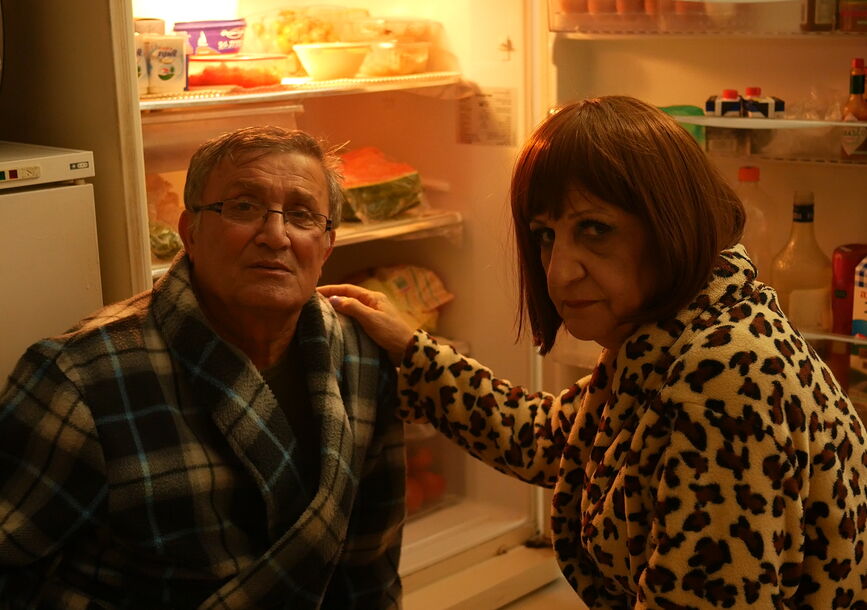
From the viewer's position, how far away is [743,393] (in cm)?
136

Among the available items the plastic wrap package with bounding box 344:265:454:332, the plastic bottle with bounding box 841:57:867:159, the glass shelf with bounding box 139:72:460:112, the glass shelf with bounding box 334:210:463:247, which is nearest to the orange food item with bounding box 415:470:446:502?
the plastic wrap package with bounding box 344:265:454:332

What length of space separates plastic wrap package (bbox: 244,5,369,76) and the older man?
3.30 ft

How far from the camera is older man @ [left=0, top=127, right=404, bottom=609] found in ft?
5.06

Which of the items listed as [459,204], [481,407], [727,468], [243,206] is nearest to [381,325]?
[481,407]

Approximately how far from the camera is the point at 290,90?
236cm

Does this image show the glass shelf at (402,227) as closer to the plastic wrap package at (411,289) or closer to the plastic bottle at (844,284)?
the plastic wrap package at (411,289)

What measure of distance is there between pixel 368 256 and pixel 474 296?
360 mm

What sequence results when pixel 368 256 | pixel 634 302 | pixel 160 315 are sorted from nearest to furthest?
pixel 634 302, pixel 160 315, pixel 368 256

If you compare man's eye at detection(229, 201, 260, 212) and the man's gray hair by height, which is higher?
the man's gray hair

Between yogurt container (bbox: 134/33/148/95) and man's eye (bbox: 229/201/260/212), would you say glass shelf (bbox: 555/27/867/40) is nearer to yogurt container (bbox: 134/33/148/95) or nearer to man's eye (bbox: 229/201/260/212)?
yogurt container (bbox: 134/33/148/95)

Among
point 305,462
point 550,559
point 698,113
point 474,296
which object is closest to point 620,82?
point 698,113

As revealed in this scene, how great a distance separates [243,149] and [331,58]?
1000 mm

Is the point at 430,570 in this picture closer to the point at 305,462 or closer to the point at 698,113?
the point at 305,462

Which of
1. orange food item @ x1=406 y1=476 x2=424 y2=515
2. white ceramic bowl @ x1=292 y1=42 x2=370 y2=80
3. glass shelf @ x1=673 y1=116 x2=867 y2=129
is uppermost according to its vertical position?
white ceramic bowl @ x1=292 y1=42 x2=370 y2=80
